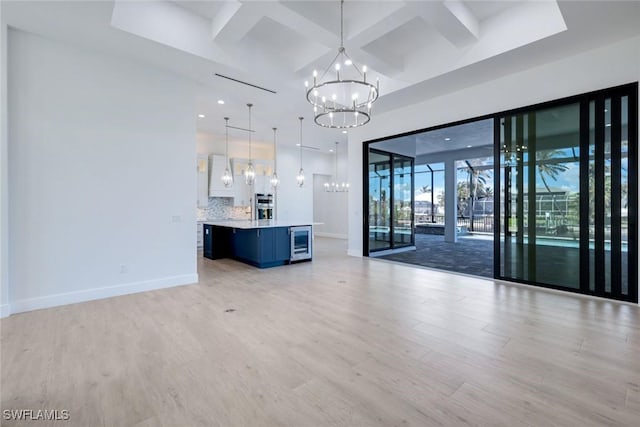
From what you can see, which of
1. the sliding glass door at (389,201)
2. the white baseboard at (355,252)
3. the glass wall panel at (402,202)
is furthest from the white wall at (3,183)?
the glass wall panel at (402,202)

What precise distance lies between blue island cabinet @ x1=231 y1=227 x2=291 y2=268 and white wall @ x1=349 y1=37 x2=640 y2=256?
A: 341 centimetres

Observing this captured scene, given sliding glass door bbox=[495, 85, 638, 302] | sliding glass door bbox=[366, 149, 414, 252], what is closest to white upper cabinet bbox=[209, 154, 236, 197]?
sliding glass door bbox=[366, 149, 414, 252]

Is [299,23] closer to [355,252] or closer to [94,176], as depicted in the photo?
[94,176]

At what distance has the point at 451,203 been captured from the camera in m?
10.9

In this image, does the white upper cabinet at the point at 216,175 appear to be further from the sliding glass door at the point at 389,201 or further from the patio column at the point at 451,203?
the patio column at the point at 451,203

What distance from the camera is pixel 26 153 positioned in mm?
3721

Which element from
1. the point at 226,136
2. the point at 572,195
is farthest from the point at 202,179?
the point at 572,195

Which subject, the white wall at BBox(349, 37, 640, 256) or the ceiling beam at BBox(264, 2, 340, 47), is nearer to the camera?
the ceiling beam at BBox(264, 2, 340, 47)

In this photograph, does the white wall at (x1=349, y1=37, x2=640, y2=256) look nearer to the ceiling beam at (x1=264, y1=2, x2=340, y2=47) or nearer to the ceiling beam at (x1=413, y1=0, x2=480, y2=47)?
the ceiling beam at (x1=413, y1=0, x2=480, y2=47)

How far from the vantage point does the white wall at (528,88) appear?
3912 mm

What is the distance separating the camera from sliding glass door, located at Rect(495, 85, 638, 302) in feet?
12.8

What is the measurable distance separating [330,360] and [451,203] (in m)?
9.79

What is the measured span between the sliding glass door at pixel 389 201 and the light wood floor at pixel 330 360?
4131 mm

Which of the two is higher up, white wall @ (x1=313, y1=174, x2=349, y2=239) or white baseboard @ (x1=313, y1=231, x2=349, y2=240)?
white wall @ (x1=313, y1=174, x2=349, y2=239)
